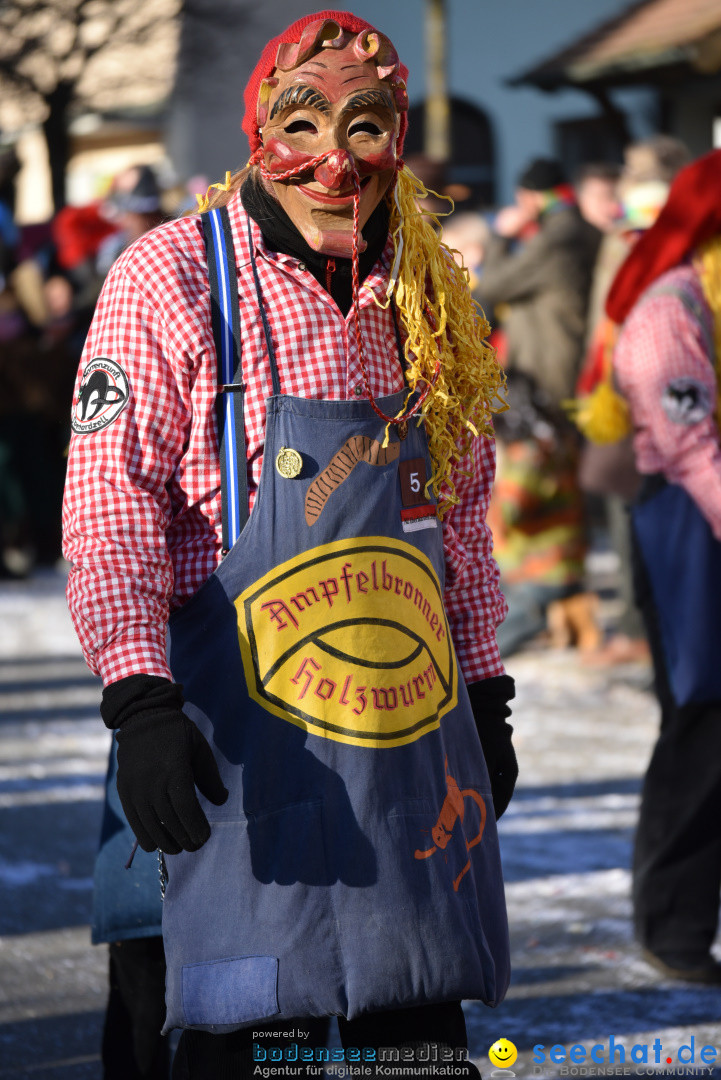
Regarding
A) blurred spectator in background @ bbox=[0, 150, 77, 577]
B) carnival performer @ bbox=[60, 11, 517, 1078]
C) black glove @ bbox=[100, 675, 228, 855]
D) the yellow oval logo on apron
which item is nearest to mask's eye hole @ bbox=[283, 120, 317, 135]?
carnival performer @ bbox=[60, 11, 517, 1078]

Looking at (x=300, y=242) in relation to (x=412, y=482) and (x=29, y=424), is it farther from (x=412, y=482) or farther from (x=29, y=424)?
(x=29, y=424)

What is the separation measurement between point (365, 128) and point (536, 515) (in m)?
4.97

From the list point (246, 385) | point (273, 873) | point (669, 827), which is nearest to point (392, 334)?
point (246, 385)

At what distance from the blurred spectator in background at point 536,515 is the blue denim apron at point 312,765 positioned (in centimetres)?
489

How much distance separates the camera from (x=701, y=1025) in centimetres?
328

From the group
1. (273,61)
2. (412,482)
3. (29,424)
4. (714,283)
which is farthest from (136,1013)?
(29,424)

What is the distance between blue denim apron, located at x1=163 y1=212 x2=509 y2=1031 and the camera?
2004 millimetres

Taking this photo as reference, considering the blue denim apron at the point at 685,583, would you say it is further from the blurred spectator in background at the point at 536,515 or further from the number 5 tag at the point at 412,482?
the blurred spectator in background at the point at 536,515

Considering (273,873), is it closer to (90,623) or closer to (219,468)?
(90,623)

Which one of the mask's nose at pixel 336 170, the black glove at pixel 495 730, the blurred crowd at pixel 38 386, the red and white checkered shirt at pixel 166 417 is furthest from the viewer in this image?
the blurred crowd at pixel 38 386

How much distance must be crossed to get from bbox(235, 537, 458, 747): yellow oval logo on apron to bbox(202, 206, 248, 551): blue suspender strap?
0.34ft

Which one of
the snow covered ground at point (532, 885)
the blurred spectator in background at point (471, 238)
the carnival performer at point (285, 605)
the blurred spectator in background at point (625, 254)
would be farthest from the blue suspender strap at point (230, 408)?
the blurred spectator in background at point (471, 238)

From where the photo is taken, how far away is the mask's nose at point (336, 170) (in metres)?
2.10

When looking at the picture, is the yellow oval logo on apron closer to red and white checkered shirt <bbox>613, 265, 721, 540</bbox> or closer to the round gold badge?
the round gold badge
